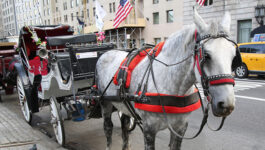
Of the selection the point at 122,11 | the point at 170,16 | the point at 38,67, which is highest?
the point at 170,16

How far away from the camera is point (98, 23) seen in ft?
38.1

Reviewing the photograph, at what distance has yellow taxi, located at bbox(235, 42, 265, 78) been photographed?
12.6 m

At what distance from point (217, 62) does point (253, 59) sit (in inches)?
484

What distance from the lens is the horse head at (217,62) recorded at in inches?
79.7

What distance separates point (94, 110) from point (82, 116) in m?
0.60

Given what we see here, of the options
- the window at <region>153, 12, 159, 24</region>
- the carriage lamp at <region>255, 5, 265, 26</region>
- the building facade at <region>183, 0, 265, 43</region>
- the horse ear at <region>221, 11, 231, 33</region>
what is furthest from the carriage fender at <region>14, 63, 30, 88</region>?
the window at <region>153, 12, 159, 24</region>

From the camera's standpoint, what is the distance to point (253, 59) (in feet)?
42.1

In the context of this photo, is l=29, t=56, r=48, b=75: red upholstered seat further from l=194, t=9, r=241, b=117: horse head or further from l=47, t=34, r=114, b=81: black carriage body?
l=194, t=9, r=241, b=117: horse head

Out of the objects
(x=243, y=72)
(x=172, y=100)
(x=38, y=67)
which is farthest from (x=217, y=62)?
(x=243, y=72)

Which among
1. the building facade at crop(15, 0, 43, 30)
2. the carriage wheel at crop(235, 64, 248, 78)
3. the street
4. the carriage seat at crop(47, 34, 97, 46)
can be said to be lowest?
the street

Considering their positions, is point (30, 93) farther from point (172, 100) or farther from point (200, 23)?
point (200, 23)

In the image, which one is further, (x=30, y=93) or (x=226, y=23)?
(x=30, y=93)

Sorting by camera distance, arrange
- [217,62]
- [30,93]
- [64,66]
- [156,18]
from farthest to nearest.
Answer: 1. [156,18]
2. [30,93]
3. [64,66]
4. [217,62]

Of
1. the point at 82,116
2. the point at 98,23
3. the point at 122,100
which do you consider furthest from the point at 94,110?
the point at 98,23
